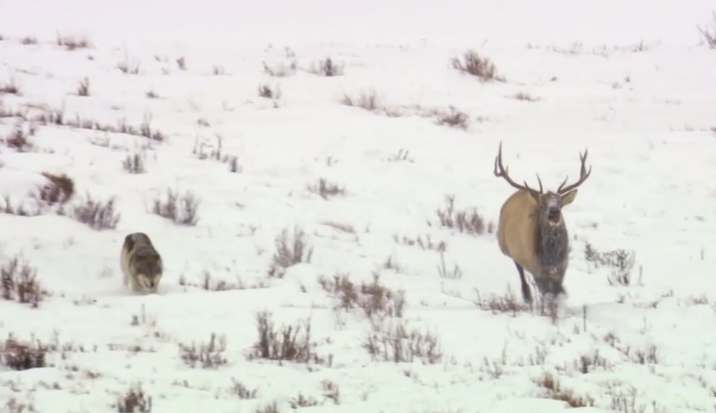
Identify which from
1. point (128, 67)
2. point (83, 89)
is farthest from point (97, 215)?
point (128, 67)

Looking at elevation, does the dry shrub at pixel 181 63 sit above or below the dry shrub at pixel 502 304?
above

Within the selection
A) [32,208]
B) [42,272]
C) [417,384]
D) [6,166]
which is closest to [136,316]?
[42,272]

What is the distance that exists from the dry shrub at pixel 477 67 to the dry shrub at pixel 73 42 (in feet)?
18.4

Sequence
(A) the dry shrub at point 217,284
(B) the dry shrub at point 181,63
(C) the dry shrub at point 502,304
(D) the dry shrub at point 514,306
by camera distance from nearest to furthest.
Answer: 1. (D) the dry shrub at point 514,306
2. (C) the dry shrub at point 502,304
3. (A) the dry shrub at point 217,284
4. (B) the dry shrub at point 181,63

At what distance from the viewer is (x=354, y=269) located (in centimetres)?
860

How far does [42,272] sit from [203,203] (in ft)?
7.86

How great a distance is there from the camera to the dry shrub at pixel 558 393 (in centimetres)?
523

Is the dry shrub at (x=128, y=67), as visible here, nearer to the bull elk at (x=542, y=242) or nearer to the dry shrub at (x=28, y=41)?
the dry shrub at (x=28, y=41)

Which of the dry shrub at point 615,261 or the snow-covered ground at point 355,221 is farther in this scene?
the dry shrub at point 615,261

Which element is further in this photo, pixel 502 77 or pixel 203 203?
pixel 502 77

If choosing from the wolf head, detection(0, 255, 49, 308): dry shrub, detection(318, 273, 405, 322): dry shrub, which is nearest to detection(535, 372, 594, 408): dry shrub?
detection(318, 273, 405, 322): dry shrub

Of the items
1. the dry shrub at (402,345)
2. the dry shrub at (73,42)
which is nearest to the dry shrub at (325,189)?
the dry shrub at (402,345)

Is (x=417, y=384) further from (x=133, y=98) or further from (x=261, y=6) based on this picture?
(x=261, y=6)

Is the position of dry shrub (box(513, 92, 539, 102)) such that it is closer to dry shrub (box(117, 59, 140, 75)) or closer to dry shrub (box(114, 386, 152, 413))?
dry shrub (box(117, 59, 140, 75))
